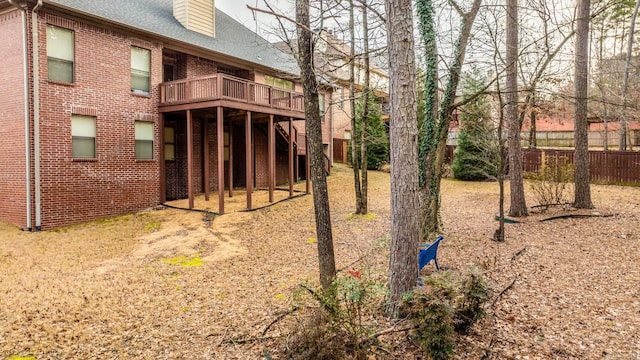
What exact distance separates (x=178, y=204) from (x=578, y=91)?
1470cm

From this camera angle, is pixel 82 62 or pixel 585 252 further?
pixel 82 62

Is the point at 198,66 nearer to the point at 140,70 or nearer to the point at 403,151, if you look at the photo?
the point at 140,70

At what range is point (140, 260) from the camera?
31.3 feet

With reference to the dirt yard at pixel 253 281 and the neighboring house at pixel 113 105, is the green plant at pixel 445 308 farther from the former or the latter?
the neighboring house at pixel 113 105

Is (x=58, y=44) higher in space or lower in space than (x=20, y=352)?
higher

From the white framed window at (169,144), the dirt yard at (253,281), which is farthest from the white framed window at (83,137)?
the white framed window at (169,144)

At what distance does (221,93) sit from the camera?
13523 mm

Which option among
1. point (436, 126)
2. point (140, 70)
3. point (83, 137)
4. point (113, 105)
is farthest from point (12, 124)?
point (436, 126)

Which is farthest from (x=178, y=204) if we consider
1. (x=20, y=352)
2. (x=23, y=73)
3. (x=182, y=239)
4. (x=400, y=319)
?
(x=400, y=319)

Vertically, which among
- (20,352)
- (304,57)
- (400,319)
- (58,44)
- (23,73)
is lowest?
(20,352)

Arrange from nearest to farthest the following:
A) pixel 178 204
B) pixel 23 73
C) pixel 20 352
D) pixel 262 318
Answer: pixel 20 352 < pixel 262 318 < pixel 23 73 < pixel 178 204

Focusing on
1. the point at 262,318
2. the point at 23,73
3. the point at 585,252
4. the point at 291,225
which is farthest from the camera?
the point at 291,225

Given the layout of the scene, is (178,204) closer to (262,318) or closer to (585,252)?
(262,318)

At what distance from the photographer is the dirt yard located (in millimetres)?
4848
